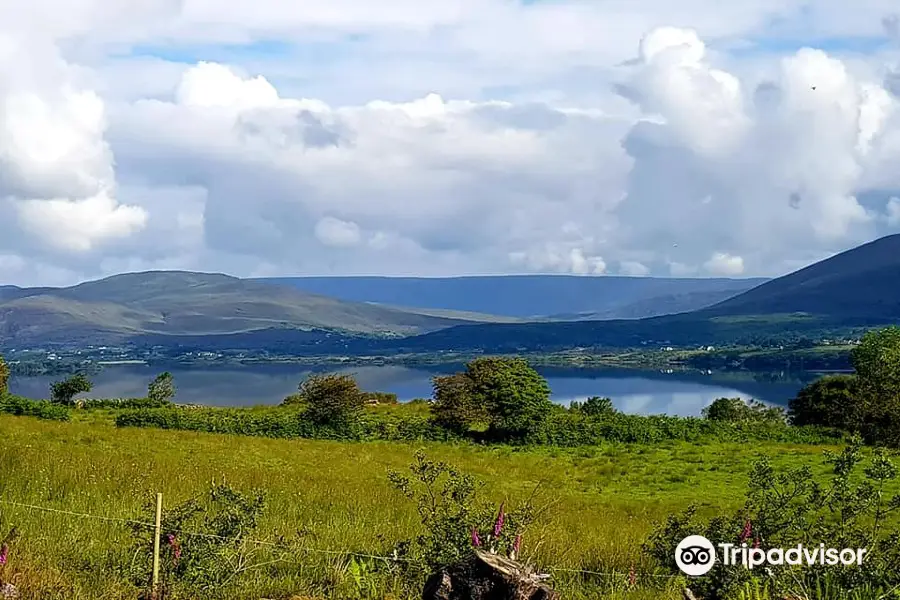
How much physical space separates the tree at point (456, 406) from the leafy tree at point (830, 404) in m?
19.7

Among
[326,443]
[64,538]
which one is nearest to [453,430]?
[326,443]

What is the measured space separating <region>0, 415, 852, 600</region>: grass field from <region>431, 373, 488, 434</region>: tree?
5520 millimetres

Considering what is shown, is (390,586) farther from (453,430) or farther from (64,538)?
(453,430)

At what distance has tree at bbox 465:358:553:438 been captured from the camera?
38875mm

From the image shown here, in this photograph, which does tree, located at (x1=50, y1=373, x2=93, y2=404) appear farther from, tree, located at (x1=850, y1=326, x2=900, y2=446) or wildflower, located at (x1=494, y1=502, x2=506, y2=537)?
wildflower, located at (x1=494, y1=502, x2=506, y2=537)

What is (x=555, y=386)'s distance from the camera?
470ft

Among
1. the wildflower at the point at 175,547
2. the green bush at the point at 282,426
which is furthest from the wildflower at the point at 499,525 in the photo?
the green bush at the point at 282,426

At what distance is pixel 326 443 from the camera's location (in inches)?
1352

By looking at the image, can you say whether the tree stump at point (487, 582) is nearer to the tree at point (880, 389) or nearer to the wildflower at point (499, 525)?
the wildflower at point (499, 525)

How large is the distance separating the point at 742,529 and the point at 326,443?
27.4 m

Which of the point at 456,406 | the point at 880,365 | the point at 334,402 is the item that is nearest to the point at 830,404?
the point at 880,365

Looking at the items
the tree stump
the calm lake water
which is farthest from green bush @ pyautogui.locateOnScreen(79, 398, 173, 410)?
the calm lake water

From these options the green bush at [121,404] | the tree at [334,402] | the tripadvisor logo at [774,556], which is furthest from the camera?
the green bush at [121,404]

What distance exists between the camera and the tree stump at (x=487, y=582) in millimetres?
5812
